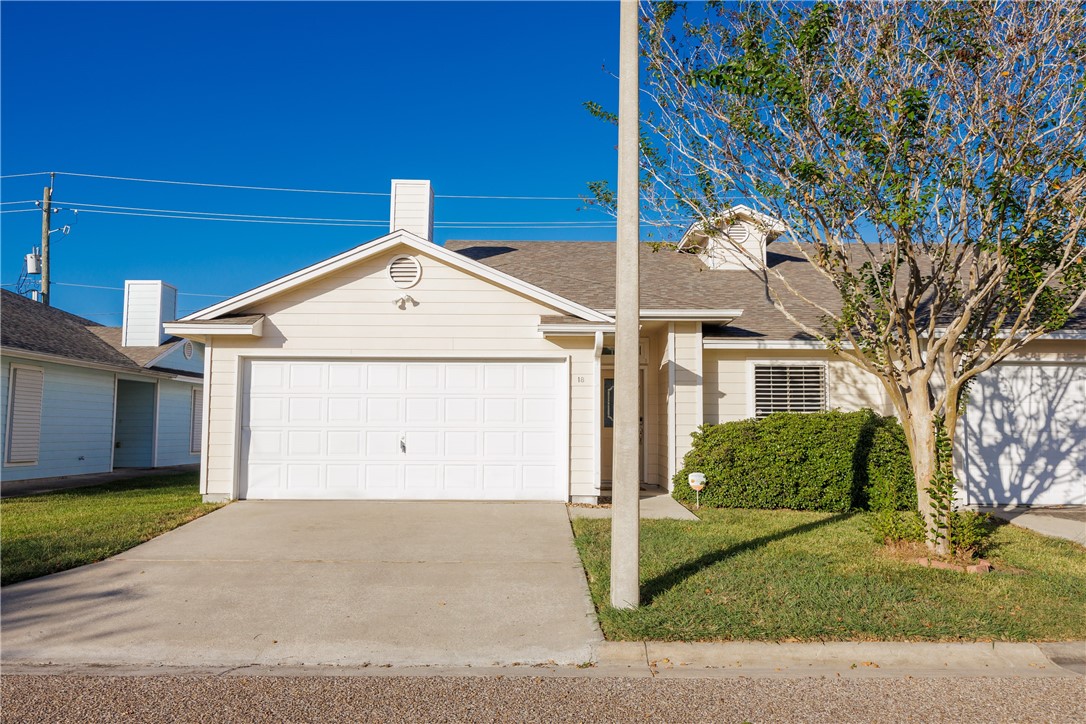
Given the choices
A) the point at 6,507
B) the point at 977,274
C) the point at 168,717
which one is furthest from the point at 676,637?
the point at 6,507

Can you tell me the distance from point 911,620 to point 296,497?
888 cm

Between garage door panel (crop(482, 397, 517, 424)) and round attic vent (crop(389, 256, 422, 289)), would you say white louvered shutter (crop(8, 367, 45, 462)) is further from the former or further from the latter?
garage door panel (crop(482, 397, 517, 424))

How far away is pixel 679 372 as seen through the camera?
12125mm

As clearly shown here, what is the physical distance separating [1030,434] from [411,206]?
40.6 ft

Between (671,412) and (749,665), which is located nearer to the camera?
(749,665)

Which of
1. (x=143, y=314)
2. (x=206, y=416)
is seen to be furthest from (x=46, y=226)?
(x=206, y=416)

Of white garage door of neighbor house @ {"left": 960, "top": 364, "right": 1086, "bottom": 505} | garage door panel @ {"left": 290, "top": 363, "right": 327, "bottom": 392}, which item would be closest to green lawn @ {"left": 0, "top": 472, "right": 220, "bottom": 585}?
garage door panel @ {"left": 290, "top": 363, "right": 327, "bottom": 392}

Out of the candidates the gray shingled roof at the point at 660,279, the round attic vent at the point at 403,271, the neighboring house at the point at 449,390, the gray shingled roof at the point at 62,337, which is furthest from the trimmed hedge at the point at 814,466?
the gray shingled roof at the point at 62,337

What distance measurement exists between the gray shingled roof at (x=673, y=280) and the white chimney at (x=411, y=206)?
146 cm

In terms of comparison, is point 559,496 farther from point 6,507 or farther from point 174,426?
point 174,426

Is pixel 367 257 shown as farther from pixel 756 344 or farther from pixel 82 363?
pixel 82 363

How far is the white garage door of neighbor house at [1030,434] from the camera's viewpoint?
12.1m

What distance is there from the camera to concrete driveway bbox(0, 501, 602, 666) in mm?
5332

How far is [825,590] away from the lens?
253 inches
